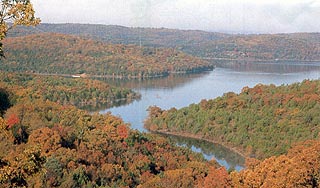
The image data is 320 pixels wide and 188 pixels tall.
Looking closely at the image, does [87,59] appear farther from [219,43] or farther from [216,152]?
[219,43]

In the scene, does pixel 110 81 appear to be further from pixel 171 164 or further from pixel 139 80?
pixel 171 164

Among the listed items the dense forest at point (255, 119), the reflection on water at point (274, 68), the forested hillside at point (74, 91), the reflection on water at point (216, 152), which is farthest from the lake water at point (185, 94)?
the reflection on water at point (274, 68)

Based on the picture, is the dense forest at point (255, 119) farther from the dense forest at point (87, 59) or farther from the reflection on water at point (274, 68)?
the reflection on water at point (274, 68)

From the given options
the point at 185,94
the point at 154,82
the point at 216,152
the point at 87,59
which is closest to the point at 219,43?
the point at 87,59

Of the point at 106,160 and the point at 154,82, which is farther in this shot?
the point at 154,82

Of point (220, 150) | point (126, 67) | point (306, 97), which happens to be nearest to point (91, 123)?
point (220, 150)

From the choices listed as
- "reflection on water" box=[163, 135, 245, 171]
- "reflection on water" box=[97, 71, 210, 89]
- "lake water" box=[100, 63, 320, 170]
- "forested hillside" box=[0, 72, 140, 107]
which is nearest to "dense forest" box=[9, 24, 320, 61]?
"reflection on water" box=[97, 71, 210, 89]
